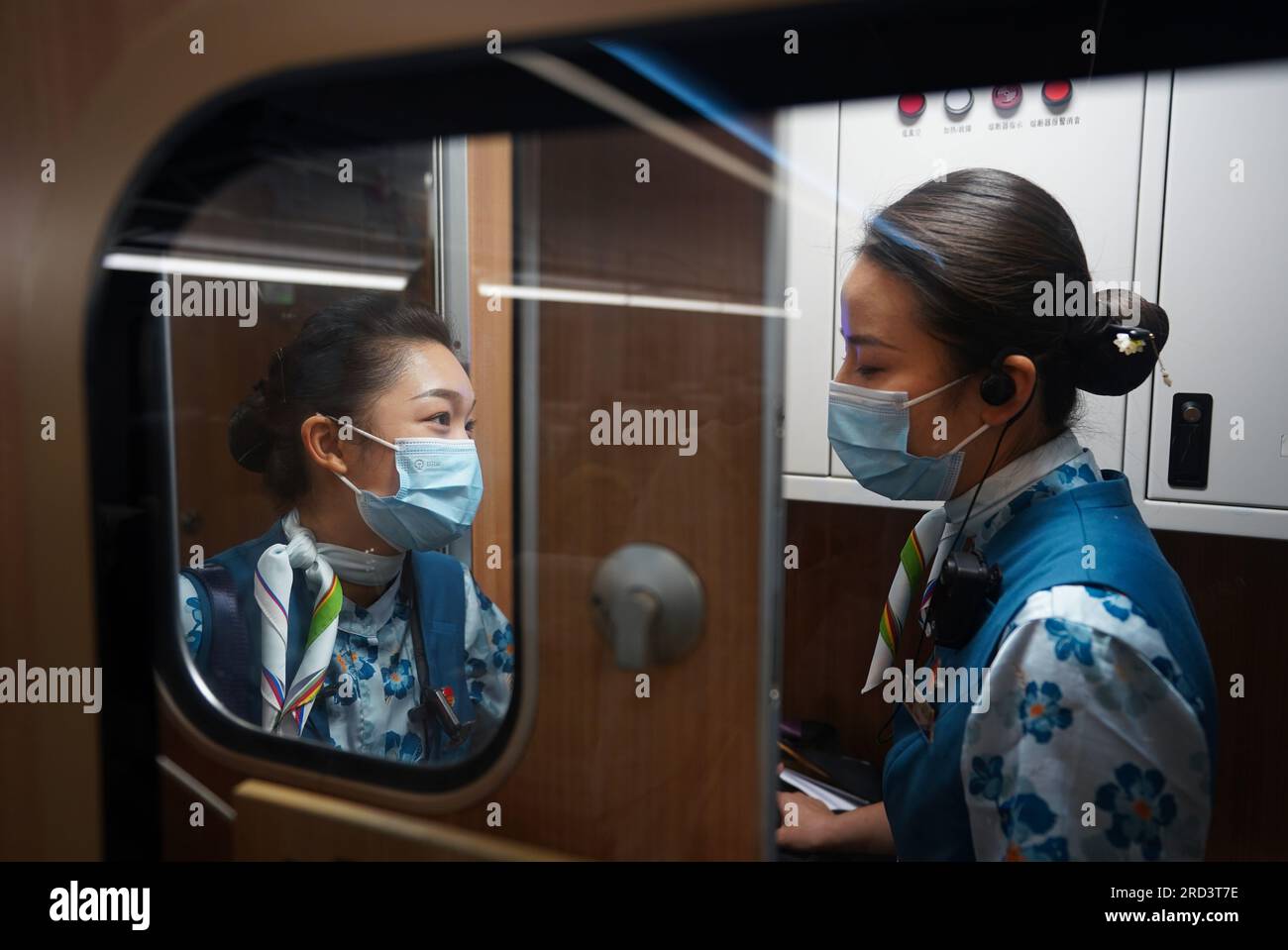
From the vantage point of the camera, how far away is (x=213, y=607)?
48.2 inches

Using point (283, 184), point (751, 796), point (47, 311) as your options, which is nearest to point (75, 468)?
point (47, 311)

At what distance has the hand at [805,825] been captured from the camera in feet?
3.20

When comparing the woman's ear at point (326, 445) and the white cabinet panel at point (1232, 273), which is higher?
the white cabinet panel at point (1232, 273)

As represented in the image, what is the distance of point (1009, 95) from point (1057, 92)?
0.04m

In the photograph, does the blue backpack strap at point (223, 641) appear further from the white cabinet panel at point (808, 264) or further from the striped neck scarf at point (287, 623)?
the white cabinet panel at point (808, 264)

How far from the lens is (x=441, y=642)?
3.58 feet

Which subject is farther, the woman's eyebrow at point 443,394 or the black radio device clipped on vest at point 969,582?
the woman's eyebrow at point 443,394

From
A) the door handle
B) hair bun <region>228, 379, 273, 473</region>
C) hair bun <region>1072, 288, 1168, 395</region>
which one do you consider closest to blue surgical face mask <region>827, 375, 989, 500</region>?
hair bun <region>1072, 288, 1168, 395</region>

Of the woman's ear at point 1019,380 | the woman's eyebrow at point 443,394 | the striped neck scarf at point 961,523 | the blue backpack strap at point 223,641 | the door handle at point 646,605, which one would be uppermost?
the woman's ear at point 1019,380

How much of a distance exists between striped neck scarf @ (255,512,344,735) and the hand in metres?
0.60

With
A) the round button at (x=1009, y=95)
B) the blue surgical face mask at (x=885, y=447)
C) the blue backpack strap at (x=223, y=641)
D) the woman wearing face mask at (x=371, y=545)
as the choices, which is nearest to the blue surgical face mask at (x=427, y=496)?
the woman wearing face mask at (x=371, y=545)

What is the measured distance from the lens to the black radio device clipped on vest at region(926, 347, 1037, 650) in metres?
0.88

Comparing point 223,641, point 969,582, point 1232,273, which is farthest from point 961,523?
point 223,641
